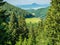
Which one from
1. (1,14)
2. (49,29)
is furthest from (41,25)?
(1,14)

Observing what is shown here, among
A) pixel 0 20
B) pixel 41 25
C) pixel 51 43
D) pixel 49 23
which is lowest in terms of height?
pixel 41 25

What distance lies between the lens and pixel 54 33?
34906 millimetres

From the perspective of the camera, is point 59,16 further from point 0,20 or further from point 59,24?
point 0,20

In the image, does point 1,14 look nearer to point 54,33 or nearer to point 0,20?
point 0,20

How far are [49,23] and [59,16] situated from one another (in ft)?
10.7

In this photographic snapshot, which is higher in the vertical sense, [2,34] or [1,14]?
[1,14]

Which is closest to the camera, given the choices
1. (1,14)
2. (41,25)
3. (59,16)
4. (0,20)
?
(0,20)

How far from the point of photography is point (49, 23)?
35.7 meters

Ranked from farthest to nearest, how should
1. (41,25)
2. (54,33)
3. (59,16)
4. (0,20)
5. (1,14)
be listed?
(41,25) < (54,33) < (59,16) < (1,14) < (0,20)

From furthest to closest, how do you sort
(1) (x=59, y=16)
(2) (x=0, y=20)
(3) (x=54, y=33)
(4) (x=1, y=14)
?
(3) (x=54, y=33), (1) (x=59, y=16), (4) (x=1, y=14), (2) (x=0, y=20)

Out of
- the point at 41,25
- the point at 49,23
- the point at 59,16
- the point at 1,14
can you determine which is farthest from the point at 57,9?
the point at 41,25

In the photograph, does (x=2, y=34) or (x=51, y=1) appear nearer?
(x=2, y=34)

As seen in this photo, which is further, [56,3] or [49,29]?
[49,29]

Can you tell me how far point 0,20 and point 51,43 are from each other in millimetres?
15623
